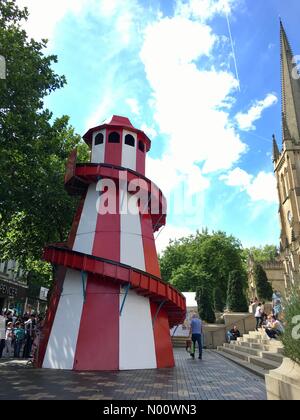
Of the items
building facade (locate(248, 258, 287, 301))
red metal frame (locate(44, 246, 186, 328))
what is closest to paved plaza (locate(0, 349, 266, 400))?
red metal frame (locate(44, 246, 186, 328))

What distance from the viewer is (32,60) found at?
15.7 m

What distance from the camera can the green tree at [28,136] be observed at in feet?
48.1

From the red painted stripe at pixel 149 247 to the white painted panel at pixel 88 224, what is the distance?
2369 mm

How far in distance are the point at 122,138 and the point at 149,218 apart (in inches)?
171

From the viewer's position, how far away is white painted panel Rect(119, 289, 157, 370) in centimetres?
1381

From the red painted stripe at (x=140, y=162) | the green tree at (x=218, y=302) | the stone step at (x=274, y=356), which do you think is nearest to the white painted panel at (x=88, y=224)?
the red painted stripe at (x=140, y=162)

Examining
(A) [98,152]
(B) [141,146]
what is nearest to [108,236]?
(A) [98,152]

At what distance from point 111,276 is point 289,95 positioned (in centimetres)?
7990

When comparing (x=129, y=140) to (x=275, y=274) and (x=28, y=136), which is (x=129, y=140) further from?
(x=275, y=274)

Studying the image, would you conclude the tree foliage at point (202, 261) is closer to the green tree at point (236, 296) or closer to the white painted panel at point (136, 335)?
the green tree at point (236, 296)

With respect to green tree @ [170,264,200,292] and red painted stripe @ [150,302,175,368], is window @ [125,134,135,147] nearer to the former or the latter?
red painted stripe @ [150,302,175,368]

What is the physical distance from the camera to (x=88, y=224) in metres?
16.3
